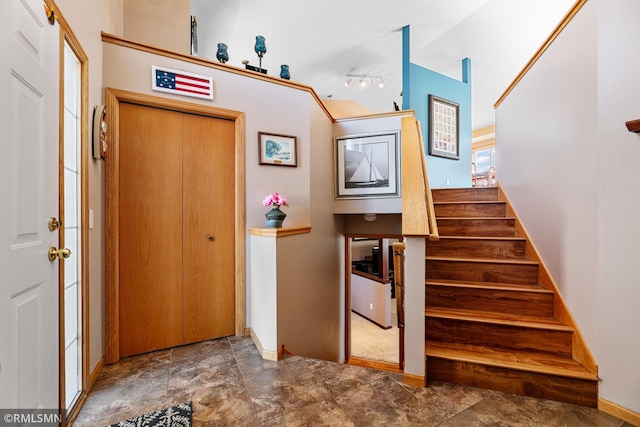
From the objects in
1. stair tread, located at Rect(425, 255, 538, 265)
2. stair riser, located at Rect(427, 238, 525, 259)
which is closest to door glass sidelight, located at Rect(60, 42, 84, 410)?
stair tread, located at Rect(425, 255, 538, 265)

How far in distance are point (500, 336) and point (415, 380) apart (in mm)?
700

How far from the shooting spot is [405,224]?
176 centimetres

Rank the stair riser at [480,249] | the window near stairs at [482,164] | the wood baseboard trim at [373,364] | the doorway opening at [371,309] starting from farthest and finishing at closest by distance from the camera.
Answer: the window near stairs at [482,164] < the doorway opening at [371,309] < the wood baseboard trim at [373,364] < the stair riser at [480,249]

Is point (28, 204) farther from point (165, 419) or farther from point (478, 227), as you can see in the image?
point (478, 227)

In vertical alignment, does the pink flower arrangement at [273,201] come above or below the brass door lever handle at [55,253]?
above

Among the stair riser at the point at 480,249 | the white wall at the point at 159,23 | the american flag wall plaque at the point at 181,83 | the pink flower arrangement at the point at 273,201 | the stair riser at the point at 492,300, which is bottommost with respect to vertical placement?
the stair riser at the point at 492,300

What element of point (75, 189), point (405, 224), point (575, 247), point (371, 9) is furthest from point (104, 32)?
point (575, 247)

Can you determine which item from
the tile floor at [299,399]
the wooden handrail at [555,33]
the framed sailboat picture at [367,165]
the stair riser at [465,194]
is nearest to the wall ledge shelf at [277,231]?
the tile floor at [299,399]

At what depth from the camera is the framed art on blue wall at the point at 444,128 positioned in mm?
4504

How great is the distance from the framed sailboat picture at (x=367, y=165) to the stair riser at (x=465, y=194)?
1.83 feet

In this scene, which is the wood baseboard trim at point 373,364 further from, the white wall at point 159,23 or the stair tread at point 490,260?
the white wall at point 159,23

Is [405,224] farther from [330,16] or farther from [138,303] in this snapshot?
[330,16]

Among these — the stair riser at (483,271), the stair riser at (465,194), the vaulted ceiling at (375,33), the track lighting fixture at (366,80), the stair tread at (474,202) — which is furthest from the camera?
the track lighting fixture at (366,80)

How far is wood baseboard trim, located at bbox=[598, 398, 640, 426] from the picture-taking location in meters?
1.40
